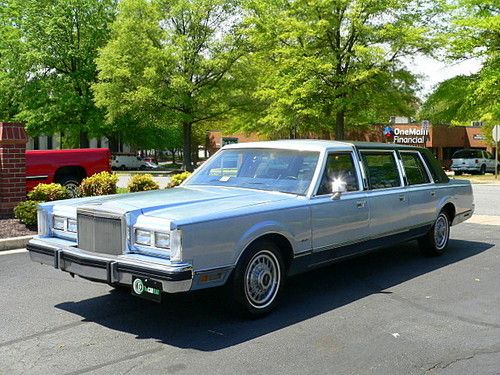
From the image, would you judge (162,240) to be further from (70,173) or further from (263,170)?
(70,173)

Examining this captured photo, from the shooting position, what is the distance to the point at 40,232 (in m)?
5.81

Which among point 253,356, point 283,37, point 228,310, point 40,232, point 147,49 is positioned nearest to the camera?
point 253,356

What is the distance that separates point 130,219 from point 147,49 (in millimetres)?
34915

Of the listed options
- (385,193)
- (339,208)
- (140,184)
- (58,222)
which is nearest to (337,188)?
(339,208)

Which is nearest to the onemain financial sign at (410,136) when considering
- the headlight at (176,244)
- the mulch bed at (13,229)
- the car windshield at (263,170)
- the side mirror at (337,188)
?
the mulch bed at (13,229)

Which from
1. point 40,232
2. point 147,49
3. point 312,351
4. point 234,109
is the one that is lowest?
point 312,351

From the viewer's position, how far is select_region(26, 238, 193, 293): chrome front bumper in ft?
14.8

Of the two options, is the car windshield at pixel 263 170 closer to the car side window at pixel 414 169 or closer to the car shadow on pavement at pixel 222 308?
the car shadow on pavement at pixel 222 308

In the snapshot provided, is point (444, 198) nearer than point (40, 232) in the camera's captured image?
No

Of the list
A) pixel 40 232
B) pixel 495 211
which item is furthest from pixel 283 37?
pixel 40 232

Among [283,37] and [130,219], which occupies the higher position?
[283,37]

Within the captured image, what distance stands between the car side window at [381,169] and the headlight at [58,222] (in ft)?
11.4

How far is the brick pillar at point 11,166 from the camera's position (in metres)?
10.8

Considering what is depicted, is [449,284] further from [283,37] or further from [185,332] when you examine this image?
[283,37]
